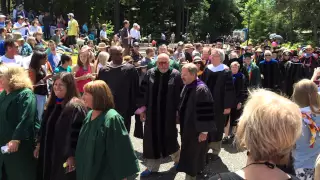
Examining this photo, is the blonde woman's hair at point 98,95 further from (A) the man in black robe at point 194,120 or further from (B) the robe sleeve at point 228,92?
(B) the robe sleeve at point 228,92

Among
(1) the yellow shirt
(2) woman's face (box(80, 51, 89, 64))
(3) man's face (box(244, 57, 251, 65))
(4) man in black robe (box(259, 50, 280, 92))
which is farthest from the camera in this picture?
(1) the yellow shirt

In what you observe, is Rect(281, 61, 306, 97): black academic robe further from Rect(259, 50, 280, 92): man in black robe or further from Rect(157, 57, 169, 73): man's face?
Rect(157, 57, 169, 73): man's face

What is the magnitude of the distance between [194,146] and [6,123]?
8.17 ft

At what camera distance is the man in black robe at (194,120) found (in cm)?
514

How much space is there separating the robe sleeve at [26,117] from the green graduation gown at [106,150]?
997mm

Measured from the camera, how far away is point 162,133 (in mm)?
5859

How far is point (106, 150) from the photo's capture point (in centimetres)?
356

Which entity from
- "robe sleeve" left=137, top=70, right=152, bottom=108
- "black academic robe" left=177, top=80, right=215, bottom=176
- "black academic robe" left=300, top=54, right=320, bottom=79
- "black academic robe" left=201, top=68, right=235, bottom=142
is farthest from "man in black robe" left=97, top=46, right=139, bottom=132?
"black academic robe" left=300, top=54, right=320, bottom=79

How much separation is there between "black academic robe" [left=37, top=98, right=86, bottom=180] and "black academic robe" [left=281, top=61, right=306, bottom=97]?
830cm

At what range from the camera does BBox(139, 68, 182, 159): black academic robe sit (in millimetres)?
5781

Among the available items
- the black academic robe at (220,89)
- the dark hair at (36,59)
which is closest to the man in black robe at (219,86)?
the black academic robe at (220,89)

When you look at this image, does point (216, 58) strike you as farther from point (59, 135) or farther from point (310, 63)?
point (310, 63)

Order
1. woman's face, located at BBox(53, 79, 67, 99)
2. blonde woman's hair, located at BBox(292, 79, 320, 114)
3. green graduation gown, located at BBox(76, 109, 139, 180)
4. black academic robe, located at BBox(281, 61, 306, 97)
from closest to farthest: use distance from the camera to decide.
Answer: green graduation gown, located at BBox(76, 109, 139, 180) → blonde woman's hair, located at BBox(292, 79, 320, 114) → woman's face, located at BBox(53, 79, 67, 99) → black academic robe, located at BBox(281, 61, 306, 97)

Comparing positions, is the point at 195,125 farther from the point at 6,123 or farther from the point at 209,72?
the point at 6,123
